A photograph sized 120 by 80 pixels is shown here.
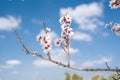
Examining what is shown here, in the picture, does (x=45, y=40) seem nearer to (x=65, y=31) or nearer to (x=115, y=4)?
(x=65, y=31)

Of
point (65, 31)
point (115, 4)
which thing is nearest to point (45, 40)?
point (65, 31)

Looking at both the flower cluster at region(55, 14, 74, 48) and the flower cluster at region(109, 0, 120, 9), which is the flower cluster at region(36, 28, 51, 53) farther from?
the flower cluster at region(109, 0, 120, 9)

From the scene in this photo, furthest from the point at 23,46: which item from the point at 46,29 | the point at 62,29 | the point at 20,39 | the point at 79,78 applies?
the point at 79,78

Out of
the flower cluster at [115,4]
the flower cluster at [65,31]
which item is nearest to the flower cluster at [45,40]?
the flower cluster at [65,31]

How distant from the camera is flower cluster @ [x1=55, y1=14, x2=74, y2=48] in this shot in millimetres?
11016

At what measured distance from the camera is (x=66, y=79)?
46.8ft

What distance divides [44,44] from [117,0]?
280 cm

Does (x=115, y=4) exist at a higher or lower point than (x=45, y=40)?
higher

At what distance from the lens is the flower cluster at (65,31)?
11.0 meters

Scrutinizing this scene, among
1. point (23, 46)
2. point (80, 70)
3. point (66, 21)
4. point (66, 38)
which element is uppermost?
point (66, 21)

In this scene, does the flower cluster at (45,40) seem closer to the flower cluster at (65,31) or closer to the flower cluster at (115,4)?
the flower cluster at (65,31)

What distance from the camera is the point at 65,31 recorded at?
11.3 m

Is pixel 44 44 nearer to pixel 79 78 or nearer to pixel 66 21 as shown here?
pixel 66 21

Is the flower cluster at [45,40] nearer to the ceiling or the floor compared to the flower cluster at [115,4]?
nearer to the floor
